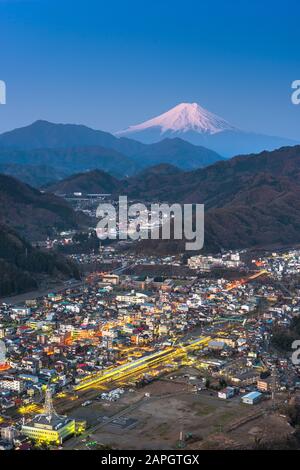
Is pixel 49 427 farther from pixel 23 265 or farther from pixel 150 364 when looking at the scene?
pixel 23 265

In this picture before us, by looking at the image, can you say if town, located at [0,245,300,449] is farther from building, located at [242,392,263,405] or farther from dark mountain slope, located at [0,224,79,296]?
dark mountain slope, located at [0,224,79,296]

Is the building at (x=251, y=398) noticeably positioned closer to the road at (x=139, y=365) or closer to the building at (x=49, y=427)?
the road at (x=139, y=365)

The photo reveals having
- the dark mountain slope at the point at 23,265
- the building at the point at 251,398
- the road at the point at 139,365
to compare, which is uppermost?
the dark mountain slope at the point at 23,265

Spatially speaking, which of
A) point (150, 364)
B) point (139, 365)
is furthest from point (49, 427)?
point (150, 364)

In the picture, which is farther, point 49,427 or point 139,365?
point 139,365

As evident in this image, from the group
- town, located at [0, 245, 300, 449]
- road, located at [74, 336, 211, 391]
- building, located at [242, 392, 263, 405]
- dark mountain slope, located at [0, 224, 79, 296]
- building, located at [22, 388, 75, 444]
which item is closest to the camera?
building, located at [22, 388, 75, 444]

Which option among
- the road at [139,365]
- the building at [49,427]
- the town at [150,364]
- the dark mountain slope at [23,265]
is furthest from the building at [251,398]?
the dark mountain slope at [23,265]

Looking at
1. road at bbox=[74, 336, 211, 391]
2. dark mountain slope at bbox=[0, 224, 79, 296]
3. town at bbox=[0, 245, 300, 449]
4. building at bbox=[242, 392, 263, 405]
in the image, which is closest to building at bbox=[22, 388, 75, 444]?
town at bbox=[0, 245, 300, 449]

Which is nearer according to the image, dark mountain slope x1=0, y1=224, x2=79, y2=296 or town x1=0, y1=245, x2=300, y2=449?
town x1=0, y1=245, x2=300, y2=449
